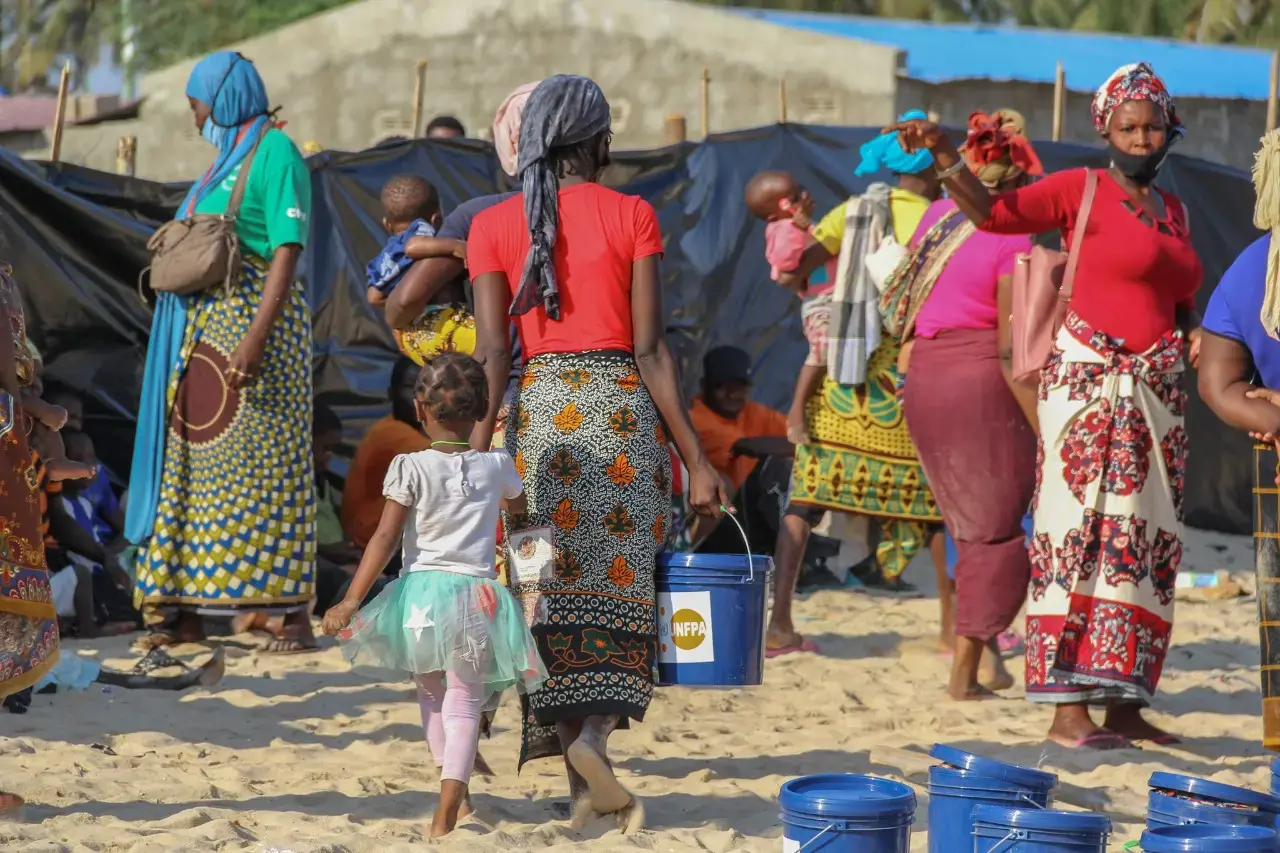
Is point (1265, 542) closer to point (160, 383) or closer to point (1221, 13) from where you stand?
point (160, 383)

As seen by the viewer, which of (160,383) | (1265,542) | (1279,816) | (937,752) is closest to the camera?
(1279,816)

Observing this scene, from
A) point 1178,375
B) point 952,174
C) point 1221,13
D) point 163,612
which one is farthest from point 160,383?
point 1221,13

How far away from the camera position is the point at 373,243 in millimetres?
9258

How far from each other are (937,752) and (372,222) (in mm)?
5908

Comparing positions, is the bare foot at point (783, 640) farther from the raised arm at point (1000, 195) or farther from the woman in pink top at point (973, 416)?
the raised arm at point (1000, 195)

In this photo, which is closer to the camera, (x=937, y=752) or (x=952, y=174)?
(x=937, y=752)

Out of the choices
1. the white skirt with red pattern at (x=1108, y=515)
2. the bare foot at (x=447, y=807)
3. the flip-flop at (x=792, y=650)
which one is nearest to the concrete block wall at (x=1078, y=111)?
the flip-flop at (x=792, y=650)

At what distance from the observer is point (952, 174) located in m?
5.18

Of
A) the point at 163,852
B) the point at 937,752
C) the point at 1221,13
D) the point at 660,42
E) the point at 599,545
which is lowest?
the point at 163,852

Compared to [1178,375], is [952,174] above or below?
above

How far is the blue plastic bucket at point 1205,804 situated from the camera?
11.6 feet

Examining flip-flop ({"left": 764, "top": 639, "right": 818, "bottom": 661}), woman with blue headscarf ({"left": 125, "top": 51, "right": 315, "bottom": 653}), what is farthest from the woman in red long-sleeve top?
woman with blue headscarf ({"left": 125, "top": 51, "right": 315, "bottom": 653})

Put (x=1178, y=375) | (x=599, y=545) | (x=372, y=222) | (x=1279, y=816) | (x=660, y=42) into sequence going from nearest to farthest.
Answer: (x=1279, y=816) < (x=599, y=545) < (x=1178, y=375) < (x=372, y=222) < (x=660, y=42)

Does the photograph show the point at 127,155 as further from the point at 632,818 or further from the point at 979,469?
the point at 632,818
